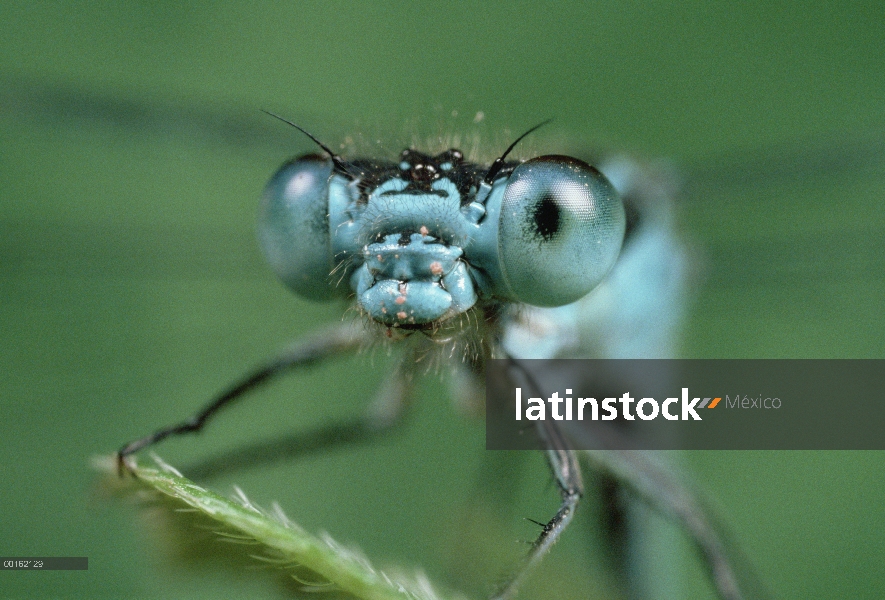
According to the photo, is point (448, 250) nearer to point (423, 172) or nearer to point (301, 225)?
point (423, 172)

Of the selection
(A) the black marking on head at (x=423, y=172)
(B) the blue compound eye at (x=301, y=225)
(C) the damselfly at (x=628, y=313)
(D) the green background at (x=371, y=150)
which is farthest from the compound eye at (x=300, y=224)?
(C) the damselfly at (x=628, y=313)

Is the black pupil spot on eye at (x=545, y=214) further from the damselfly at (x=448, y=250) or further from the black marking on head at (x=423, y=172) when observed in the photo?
the black marking on head at (x=423, y=172)

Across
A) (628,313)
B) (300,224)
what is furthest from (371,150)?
(628,313)

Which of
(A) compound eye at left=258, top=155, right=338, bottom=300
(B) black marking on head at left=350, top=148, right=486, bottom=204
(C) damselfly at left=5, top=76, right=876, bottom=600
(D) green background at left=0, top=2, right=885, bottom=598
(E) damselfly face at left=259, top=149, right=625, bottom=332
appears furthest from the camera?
(D) green background at left=0, top=2, right=885, bottom=598

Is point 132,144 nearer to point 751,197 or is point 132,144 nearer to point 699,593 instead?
point 751,197

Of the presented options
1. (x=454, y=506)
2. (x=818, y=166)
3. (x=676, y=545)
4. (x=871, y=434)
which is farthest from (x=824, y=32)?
(x=454, y=506)

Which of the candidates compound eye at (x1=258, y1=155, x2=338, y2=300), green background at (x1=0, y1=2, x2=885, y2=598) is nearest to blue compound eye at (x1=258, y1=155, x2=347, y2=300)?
compound eye at (x1=258, y1=155, x2=338, y2=300)

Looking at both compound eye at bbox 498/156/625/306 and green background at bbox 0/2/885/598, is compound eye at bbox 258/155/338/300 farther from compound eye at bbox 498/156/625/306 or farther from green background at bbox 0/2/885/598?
compound eye at bbox 498/156/625/306
